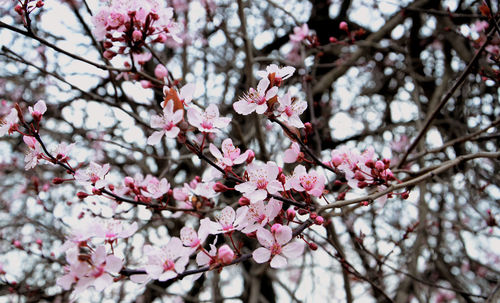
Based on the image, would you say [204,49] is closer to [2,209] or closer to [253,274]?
[253,274]

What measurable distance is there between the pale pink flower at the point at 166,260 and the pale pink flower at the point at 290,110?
0.52 m

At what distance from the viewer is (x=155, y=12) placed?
4.93 ft

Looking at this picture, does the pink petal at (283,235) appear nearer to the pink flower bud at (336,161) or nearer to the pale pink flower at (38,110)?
the pink flower bud at (336,161)

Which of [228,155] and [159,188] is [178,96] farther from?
[159,188]

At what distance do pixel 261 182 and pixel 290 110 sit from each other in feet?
0.88

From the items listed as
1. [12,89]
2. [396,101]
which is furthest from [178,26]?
[12,89]

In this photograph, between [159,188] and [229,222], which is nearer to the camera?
[229,222]

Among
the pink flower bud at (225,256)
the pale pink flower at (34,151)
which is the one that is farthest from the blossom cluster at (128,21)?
the pink flower bud at (225,256)

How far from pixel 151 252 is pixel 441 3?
3.88 metres

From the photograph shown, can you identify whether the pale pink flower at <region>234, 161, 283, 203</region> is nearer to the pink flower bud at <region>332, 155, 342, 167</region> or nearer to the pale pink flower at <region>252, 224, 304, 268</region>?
the pale pink flower at <region>252, 224, 304, 268</region>

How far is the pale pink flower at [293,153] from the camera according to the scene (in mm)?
1357

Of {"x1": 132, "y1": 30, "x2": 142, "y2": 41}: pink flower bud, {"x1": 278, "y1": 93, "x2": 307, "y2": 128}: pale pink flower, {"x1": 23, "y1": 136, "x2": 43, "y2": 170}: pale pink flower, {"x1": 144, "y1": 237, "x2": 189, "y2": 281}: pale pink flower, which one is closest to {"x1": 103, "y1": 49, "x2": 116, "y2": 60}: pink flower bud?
{"x1": 132, "y1": 30, "x2": 142, "y2": 41}: pink flower bud

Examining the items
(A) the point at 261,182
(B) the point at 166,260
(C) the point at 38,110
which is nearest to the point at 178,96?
(A) the point at 261,182

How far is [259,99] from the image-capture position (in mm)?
1185
